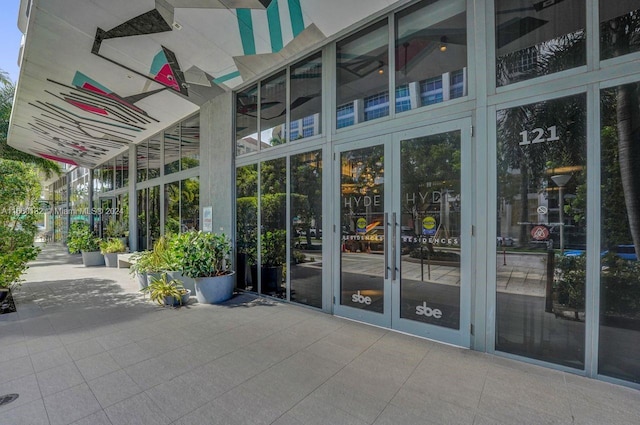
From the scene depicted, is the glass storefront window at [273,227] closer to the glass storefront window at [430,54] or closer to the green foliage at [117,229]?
the glass storefront window at [430,54]

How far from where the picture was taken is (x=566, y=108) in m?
2.82

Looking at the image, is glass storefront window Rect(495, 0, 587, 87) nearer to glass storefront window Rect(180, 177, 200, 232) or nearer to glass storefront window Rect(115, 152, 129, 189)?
glass storefront window Rect(180, 177, 200, 232)

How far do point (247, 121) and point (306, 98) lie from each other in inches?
62.1

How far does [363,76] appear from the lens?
4.25 m

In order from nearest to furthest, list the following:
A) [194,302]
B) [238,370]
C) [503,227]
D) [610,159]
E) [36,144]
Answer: [610,159], [238,370], [503,227], [194,302], [36,144]

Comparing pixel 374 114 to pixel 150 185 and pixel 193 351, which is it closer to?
pixel 193 351

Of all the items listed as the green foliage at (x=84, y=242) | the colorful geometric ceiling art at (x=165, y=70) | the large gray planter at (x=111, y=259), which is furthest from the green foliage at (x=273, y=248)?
the green foliage at (x=84, y=242)

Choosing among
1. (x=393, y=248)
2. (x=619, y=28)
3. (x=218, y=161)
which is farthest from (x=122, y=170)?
(x=619, y=28)

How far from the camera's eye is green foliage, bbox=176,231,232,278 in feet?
17.1

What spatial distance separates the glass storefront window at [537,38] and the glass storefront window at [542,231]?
1.25ft

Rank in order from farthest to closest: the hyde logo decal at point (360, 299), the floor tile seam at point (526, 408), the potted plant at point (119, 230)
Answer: the potted plant at point (119, 230) < the hyde logo decal at point (360, 299) < the floor tile seam at point (526, 408)

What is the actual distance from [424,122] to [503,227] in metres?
1.51

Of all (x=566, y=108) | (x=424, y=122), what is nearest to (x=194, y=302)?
(x=424, y=122)

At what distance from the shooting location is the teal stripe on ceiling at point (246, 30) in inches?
151
